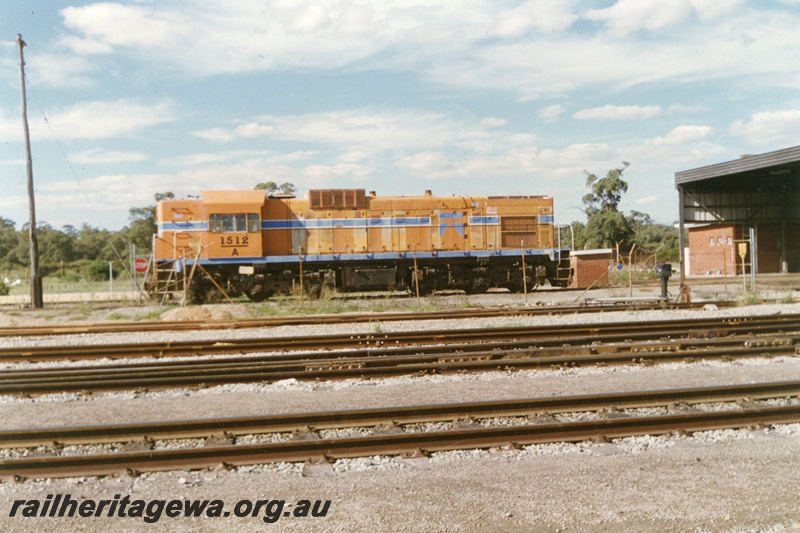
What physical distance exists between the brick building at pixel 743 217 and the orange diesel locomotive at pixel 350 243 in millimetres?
12702

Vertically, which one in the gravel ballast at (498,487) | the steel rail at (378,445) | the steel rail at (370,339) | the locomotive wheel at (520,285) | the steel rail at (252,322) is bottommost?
the gravel ballast at (498,487)

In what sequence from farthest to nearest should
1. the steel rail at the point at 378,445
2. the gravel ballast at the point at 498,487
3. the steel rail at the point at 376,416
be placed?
the steel rail at the point at 376,416 → the steel rail at the point at 378,445 → the gravel ballast at the point at 498,487

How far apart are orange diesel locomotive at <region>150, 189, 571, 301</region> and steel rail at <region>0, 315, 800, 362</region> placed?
7553mm

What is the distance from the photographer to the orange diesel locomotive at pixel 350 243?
62.8 feet

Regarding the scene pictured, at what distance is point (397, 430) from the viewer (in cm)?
572

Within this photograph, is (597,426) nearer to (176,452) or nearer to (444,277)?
(176,452)

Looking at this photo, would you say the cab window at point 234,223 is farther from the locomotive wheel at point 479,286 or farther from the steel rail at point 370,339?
the steel rail at point 370,339

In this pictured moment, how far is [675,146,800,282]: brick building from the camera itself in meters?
31.2

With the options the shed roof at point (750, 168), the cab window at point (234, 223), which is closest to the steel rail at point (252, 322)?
the cab window at point (234, 223)

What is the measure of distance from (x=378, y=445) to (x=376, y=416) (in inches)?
27.8

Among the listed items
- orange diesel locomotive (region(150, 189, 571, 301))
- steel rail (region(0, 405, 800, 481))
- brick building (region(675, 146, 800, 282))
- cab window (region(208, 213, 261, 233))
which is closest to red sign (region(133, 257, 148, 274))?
orange diesel locomotive (region(150, 189, 571, 301))

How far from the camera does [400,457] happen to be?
5125 mm

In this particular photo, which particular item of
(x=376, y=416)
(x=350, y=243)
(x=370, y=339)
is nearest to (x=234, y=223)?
(x=350, y=243)

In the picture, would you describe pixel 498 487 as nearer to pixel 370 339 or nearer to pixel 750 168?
pixel 370 339
